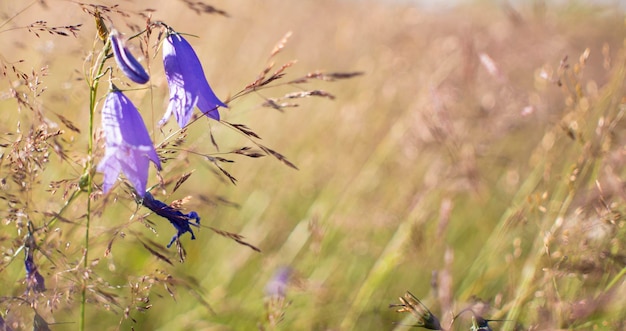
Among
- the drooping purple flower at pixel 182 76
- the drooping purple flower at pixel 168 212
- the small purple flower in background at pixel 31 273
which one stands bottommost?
the small purple flower in background at pixel 31 273

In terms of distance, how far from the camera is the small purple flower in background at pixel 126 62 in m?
0.97

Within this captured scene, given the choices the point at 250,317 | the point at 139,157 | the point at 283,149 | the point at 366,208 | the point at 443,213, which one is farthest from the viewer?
the point at 283,149

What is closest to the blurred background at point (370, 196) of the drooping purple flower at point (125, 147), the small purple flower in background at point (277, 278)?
the small purple flower in background at point (277, 278)

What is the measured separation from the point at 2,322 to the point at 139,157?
15.2 inches

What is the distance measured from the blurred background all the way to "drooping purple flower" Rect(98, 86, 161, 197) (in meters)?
0.16

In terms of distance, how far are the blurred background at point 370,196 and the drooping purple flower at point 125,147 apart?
161 mm

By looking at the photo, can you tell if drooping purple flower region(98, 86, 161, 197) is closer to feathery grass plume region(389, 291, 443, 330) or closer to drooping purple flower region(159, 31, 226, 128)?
drooping purple flower region(159, 31, 226, 128)

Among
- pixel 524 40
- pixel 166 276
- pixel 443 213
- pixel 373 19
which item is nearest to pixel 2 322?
pixel 166 276

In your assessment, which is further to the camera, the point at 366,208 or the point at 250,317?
the point at 366,208

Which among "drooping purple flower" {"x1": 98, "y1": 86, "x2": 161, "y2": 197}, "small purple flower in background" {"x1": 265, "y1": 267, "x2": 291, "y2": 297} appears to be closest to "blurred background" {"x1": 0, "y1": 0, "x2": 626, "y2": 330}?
"small purple flower in background" {"x1": 265, "y1": 267, "x2": 291, "y2": 297}

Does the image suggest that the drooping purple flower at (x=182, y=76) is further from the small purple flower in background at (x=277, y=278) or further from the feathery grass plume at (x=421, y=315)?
the small purple flower in background at (x=277, y=278)

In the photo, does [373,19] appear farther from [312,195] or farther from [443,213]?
[443,213]

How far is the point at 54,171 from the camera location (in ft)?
8.03

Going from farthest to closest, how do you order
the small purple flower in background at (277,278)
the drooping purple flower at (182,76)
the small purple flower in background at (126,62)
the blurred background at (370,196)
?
the small purple flower in background at (277,278) → the blurred background at (370,196) → the drooping purple flower at (182,76) → the small purple flower in background at (126,62)
